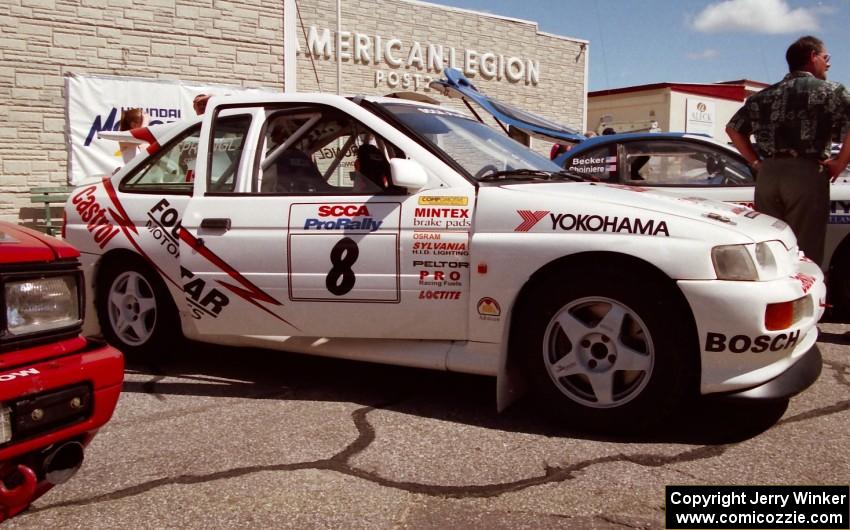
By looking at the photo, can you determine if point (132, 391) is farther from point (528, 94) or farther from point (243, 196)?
point (528, 94)

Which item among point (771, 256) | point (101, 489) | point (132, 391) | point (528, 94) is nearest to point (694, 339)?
point (771, 256)

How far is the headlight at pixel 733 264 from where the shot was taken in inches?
120

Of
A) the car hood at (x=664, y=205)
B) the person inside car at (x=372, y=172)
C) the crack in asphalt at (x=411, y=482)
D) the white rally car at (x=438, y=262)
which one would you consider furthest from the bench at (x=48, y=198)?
the car hood at (x=664, y=205)

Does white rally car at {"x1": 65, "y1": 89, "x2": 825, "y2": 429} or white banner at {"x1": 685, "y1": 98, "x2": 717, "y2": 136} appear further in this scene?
white banner at {"x1": 685, "y1": 98, "x2": 717, "y2": 136}

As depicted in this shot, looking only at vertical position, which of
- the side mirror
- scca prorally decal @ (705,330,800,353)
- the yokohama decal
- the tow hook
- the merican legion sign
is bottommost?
the tow hook

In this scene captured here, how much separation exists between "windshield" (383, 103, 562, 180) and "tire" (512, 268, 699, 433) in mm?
772

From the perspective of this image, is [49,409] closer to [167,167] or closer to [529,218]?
[529,218]

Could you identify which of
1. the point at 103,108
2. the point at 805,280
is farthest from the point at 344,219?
the point at 103,108

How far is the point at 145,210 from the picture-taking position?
175 inches

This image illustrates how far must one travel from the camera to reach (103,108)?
11477 millimetres

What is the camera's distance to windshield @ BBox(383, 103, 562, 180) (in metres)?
3.84

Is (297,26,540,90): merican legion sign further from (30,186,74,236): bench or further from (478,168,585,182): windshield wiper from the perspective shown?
(478,168,585,182): windshield wiper

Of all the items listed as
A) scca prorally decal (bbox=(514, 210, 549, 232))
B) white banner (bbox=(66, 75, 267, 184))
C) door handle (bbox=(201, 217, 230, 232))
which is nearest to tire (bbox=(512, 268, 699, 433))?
scca prorally decal (bbox=(514, 210, 549, 232))

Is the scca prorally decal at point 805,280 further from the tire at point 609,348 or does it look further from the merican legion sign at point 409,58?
the merican legion sign at point 409,58
